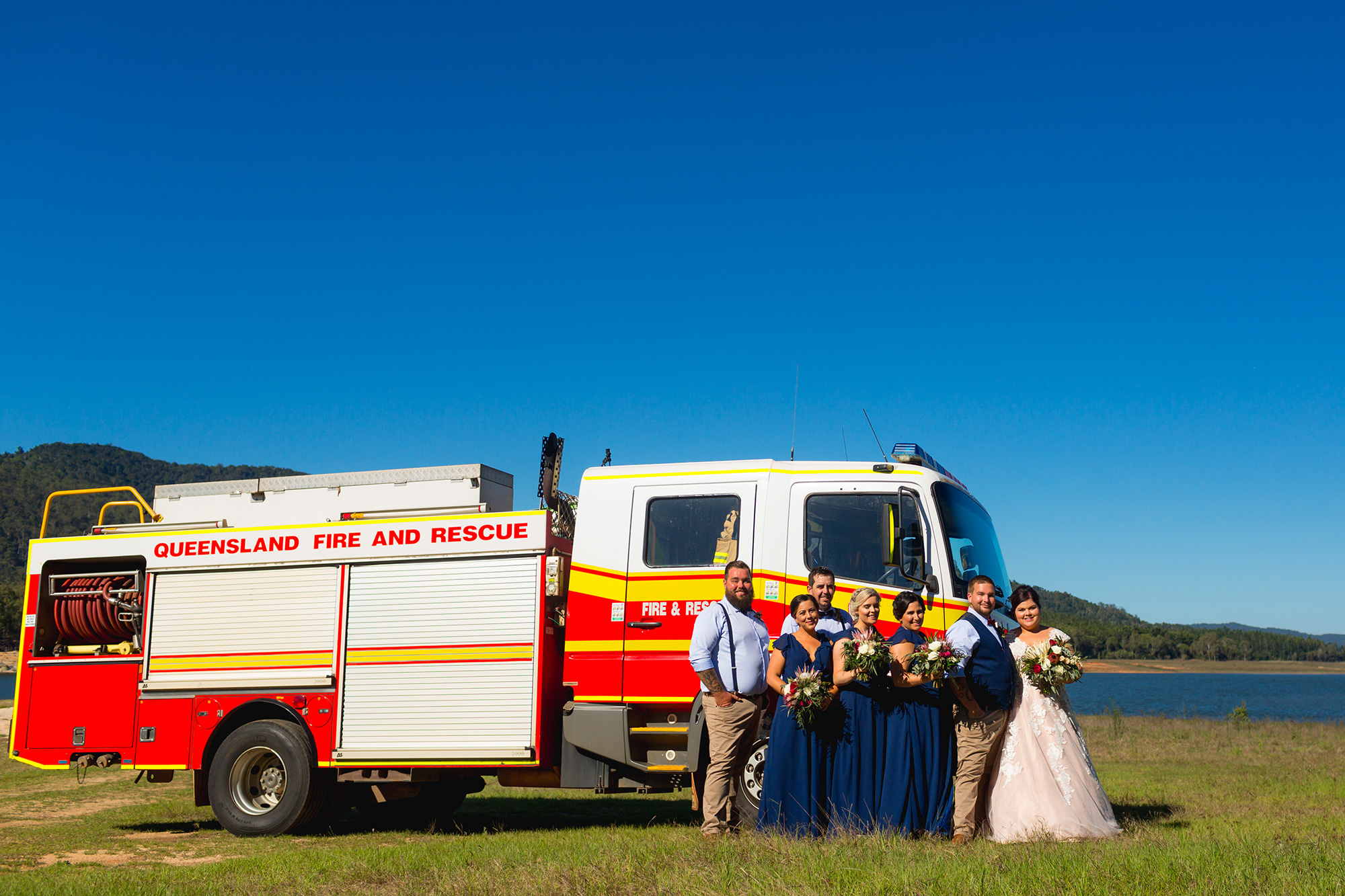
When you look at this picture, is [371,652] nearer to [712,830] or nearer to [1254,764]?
[712,830]

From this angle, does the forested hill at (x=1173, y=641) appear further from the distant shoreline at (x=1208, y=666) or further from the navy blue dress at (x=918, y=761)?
the navy blue dress at (x=918, y=761)

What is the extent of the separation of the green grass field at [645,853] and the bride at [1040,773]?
43 cm

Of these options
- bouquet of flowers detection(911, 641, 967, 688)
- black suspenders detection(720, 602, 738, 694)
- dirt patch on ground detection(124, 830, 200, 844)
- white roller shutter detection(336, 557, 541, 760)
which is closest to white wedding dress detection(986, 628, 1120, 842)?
Result: bouquet of flowers detection(911, 641, 967, 688)

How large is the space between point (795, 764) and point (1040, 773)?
67.8 inches

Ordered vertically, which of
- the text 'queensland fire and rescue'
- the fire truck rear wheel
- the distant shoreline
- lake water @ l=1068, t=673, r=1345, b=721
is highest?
the text 'queensland fire and rescue'

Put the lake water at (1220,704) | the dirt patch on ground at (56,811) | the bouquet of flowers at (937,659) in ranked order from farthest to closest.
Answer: the lake water at (1220,704) → the dirt patch on ground at (56,811) → the bouquet of flowers at (937,659)

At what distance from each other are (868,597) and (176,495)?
23.7 feet

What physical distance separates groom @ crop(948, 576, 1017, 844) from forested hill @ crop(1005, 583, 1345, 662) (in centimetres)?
9658

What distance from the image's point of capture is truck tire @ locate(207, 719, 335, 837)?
9.20 m

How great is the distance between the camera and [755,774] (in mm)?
8250

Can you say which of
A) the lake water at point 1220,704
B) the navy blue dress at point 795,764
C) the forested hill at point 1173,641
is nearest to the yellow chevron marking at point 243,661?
the navy blue dress at point 795,764

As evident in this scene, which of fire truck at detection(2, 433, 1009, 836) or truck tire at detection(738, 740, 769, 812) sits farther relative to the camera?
fire truck at detection(2, 433, 1009, 836)

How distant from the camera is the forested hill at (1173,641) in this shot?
116375 millimetres

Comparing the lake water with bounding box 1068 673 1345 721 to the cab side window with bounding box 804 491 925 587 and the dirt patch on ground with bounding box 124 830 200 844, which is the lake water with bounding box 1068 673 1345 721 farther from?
the dirt patch on ground with bounding box 124 830 200 844
